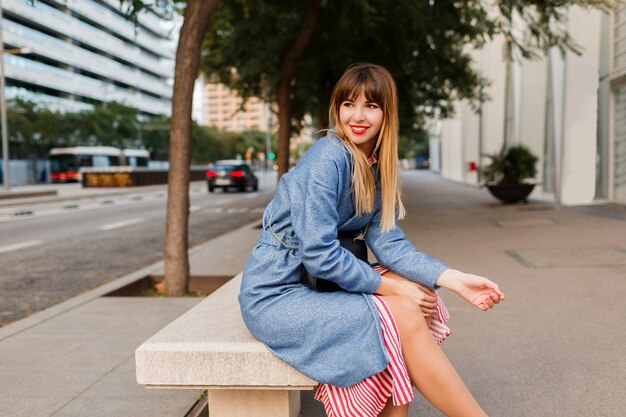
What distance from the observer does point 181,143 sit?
A: 596 centimetres

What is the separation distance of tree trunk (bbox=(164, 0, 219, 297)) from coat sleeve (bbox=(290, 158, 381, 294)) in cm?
381

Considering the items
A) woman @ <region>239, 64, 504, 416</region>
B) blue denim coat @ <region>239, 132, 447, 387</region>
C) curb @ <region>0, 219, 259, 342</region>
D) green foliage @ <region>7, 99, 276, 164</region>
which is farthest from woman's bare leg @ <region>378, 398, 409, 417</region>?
green foliage @ <region>7, 99, 276, 164</region>

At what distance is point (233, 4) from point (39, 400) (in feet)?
29.0

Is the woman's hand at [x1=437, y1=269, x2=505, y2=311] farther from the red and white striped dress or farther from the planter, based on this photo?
the planter

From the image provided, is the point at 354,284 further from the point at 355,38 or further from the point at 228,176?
the point at 228,176

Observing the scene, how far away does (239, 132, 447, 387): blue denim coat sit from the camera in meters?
2.22

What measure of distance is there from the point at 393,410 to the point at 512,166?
1408 centimetres

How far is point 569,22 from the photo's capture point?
14.6 meters

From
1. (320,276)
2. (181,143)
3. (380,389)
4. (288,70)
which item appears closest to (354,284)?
(320,276)

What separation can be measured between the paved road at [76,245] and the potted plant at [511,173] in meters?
6.38

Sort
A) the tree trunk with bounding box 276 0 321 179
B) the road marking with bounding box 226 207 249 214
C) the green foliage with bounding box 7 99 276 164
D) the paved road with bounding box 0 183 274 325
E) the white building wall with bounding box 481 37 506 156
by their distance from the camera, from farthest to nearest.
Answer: the green foliage with bounding box 7 99 276 164, the white building wall with bounding box 481 37 506 156, the road marking with bounding box 226 207 249 214, the tree trunk with bounding box 276 0 321 179, the paved road with bounding box 0 183 274 325

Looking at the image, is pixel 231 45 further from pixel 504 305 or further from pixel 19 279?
pixel 504 305

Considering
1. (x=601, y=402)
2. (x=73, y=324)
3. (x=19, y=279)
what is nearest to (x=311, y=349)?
(x=601, y=402)

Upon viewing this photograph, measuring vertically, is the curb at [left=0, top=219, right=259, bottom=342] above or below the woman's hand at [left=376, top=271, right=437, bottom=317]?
below
